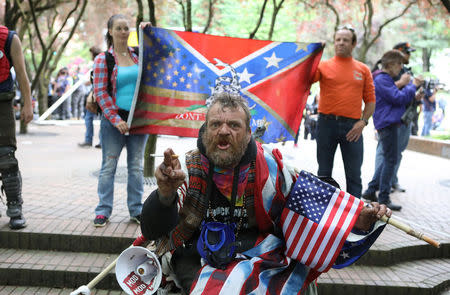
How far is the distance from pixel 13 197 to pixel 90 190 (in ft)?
5.61

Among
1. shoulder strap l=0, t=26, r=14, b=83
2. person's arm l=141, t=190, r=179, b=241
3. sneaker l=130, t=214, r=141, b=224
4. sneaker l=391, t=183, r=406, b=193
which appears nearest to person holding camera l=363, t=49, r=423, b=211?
sneaker l=391, t=183, r=406, b=193

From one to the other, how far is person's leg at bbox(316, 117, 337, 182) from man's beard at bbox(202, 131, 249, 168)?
7.72 ft

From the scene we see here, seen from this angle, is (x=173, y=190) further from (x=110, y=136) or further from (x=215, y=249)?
(x=110, y=136)

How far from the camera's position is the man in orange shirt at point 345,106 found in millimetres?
4426

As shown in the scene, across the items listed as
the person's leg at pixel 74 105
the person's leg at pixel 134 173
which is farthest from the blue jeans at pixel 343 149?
the person's leg at pixel 74 105

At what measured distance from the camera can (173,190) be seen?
2.19 metres

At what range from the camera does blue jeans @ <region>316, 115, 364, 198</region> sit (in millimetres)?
4465

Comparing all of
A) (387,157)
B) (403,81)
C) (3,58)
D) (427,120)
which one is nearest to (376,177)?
(387,157)

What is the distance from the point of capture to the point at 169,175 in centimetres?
213

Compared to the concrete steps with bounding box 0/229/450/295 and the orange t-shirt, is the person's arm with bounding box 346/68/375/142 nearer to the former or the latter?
the orange t-shirt

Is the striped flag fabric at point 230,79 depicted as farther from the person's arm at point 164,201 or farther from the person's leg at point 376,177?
the person's arm at point 164,201

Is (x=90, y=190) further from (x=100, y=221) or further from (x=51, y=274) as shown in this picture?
(x=51, y=274)

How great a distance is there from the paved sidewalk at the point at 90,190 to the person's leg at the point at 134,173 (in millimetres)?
202

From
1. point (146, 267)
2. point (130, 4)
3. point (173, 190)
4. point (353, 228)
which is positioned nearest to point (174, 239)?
point (146, 267)
